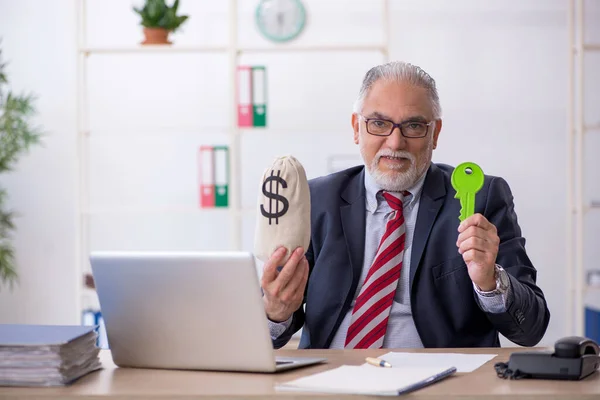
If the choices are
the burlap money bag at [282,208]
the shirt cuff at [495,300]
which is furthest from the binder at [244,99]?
the burlap money bag at [282,208]

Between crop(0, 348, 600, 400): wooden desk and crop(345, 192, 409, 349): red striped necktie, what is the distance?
54 centimetres

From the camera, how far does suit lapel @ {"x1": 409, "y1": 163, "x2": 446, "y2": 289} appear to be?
211cm

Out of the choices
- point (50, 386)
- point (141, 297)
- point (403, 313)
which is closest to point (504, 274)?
point (403, 313)

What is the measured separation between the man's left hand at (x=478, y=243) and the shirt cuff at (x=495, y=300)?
0.10 m

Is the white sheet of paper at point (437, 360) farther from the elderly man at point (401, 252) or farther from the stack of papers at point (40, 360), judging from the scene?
the stack of papers at point (40, 360)

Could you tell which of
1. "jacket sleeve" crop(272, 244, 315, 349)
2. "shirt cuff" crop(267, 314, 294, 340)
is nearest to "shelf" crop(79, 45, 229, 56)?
"jacket sleeve" crop(272, 244, 315, 349)

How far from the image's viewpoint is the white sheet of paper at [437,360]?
1.53 meters

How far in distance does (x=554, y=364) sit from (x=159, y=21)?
10.6 ft

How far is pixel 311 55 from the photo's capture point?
4.56 metres

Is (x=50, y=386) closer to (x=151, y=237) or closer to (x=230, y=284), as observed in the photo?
(x=230, y=284)

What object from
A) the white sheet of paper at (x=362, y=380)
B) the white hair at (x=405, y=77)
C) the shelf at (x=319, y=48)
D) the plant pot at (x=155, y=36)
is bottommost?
the white sheet of paper at (x=362, y=380)

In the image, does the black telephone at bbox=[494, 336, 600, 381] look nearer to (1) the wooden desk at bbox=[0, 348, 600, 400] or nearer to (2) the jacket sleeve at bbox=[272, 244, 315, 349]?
(1) the wooden desk at bbox=[0, 348, 600, 400]

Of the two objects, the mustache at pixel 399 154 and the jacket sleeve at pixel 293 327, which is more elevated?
the mustache at pixel 399 154

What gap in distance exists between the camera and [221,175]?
4180 millimetres
